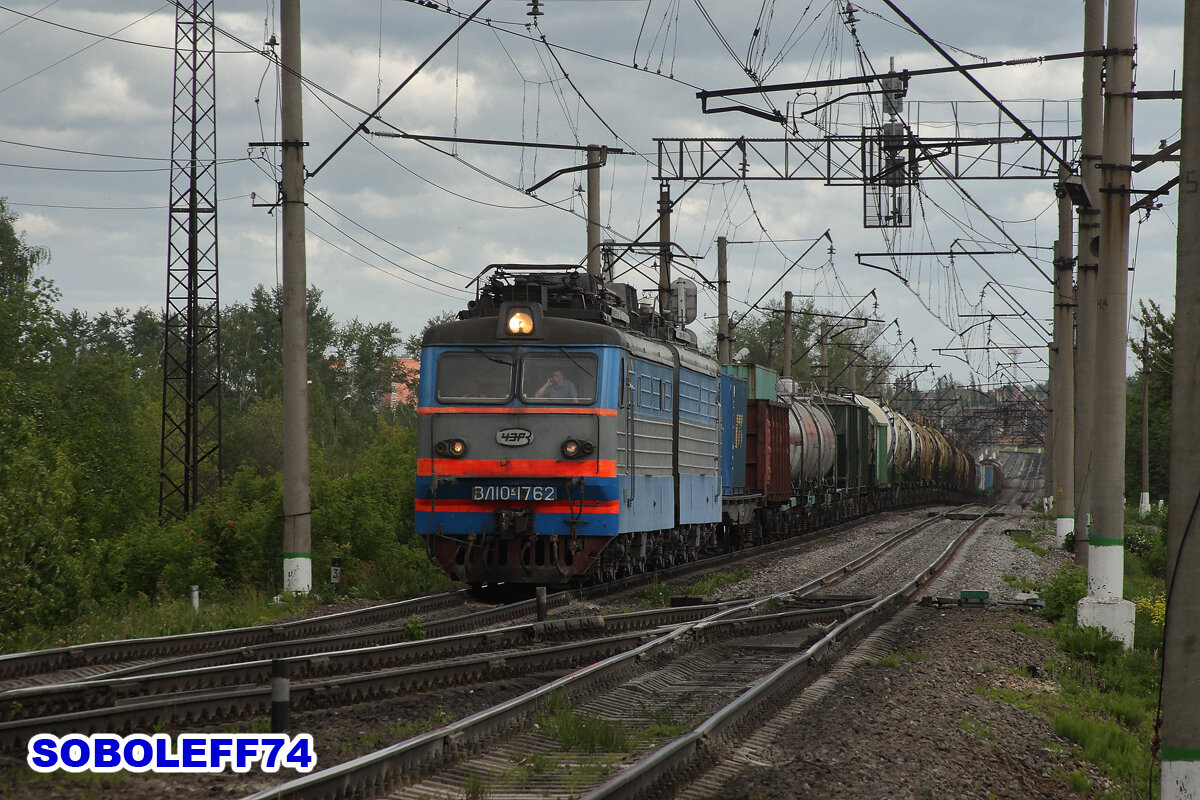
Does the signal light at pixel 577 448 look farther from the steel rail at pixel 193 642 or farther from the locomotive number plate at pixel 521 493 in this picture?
the steel rail at pixel 193 642

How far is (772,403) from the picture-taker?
88.8ft

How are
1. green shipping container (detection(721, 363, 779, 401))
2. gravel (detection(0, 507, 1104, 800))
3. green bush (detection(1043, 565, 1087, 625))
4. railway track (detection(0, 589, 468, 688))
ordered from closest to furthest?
1. gravel (detection(0, 507, 1104, 800))
2. railway track (detection(0, 589, 468, 688))
3. green bush (detection(1043, 565, 1087, 625))
4. green shipping container (detection(721, 363, 779, 401))

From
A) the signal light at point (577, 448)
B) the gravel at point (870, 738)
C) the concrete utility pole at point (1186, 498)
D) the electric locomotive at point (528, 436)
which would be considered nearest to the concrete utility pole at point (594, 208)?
the electric locomotive at point (528, 436)

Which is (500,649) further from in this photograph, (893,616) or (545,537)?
(893,616)

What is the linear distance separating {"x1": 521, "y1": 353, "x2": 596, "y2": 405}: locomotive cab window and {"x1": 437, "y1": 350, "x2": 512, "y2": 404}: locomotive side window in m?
0.23

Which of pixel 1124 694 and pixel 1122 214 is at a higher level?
pixel 1122 214

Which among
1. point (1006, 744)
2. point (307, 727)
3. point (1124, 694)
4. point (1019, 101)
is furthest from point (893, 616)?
point (1019, 101)

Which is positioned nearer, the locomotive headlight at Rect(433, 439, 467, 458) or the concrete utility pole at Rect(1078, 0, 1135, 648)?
the concrete utility pole at Rect(1078, 0, 1135, 648)

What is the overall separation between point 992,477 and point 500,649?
89.7 metres

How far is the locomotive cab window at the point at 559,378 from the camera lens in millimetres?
14742

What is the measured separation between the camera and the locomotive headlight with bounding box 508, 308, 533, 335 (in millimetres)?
14969

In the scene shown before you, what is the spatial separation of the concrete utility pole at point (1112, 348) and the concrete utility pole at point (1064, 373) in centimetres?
960

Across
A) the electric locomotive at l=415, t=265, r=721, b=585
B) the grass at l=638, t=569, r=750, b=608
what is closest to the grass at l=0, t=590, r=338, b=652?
the electric locomotive at l=415, t=265, r=721, b=585

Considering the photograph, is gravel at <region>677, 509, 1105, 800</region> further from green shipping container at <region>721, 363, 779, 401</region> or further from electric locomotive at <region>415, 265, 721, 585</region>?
green shipping container at <region>721, 363, 779, 401</region>
